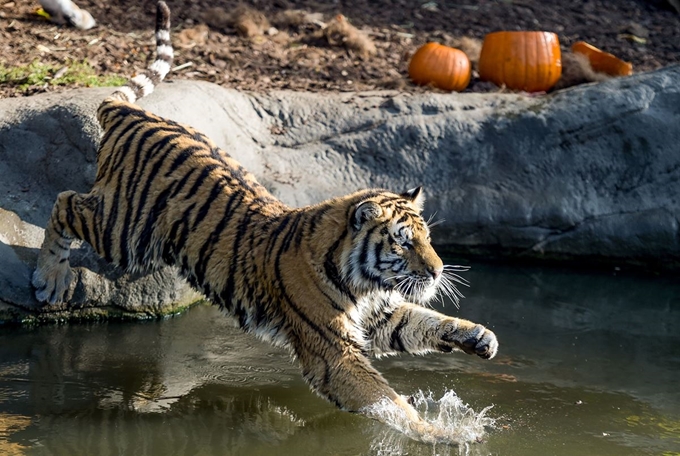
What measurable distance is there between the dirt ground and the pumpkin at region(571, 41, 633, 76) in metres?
0.56

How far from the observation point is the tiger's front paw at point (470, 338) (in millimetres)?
4383

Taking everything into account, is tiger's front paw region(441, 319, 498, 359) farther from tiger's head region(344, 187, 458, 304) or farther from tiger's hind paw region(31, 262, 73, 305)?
tiger's hind paw region(31, 262, 73, 305)

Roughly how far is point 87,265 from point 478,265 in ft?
9.07

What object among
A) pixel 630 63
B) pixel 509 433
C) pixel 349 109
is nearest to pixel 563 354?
pixel 509 433

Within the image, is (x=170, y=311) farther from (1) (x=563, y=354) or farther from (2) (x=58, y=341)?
(1) (x=563, y=354)

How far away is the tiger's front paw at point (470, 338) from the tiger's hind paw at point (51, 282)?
2225 millimetres

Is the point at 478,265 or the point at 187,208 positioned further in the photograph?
the point at 478,265

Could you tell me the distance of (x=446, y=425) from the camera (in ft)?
14.4

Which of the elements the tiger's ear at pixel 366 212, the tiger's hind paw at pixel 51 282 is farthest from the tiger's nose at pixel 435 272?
the tiger's hind paw at pixel 51 282

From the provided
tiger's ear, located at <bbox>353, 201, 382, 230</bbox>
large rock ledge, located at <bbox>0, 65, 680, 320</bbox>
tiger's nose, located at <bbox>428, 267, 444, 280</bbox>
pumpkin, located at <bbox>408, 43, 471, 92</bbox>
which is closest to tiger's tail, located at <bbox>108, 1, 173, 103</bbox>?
large rock ledge, located at <bbox>0, 65, 680, 320</bbox>

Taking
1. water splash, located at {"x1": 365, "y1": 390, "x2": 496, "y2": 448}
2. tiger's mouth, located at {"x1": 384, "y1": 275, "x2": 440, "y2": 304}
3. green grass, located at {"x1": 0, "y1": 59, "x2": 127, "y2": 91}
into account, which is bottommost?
water splash, located at {"x1": 365, "y1": 390, "x2": 496, "y2": 448}

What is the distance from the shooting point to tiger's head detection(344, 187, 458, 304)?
425cm

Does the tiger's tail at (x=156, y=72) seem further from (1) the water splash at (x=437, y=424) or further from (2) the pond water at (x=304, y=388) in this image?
(1) the water splash at (x=437, y=424)

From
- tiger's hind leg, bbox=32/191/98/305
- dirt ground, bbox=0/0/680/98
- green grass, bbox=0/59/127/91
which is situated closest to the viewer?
tiger's hind leg, bbox=32/191/98/305
